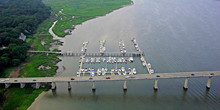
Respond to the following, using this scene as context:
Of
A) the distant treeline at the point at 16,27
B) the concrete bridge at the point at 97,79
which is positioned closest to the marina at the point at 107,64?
the concrete bridge at the point at 97,79

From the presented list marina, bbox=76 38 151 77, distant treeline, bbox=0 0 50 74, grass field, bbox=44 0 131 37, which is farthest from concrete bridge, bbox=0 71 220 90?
grass field, bbox=44 0 131 37

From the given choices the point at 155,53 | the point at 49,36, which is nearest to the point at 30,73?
the point at 49,36

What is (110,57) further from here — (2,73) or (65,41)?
(2,73)

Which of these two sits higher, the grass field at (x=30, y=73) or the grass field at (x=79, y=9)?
the grass field at (x=79, y=9)

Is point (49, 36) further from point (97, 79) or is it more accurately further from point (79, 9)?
point (79, 9)

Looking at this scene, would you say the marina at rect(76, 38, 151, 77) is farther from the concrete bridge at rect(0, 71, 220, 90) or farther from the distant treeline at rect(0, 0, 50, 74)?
the distant treeline at rect(0, 0, 50, 74)

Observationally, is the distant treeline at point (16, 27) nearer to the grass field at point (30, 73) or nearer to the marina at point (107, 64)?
the grass field at point (30, 73)

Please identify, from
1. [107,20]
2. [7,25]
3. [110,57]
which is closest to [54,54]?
[110,57]
